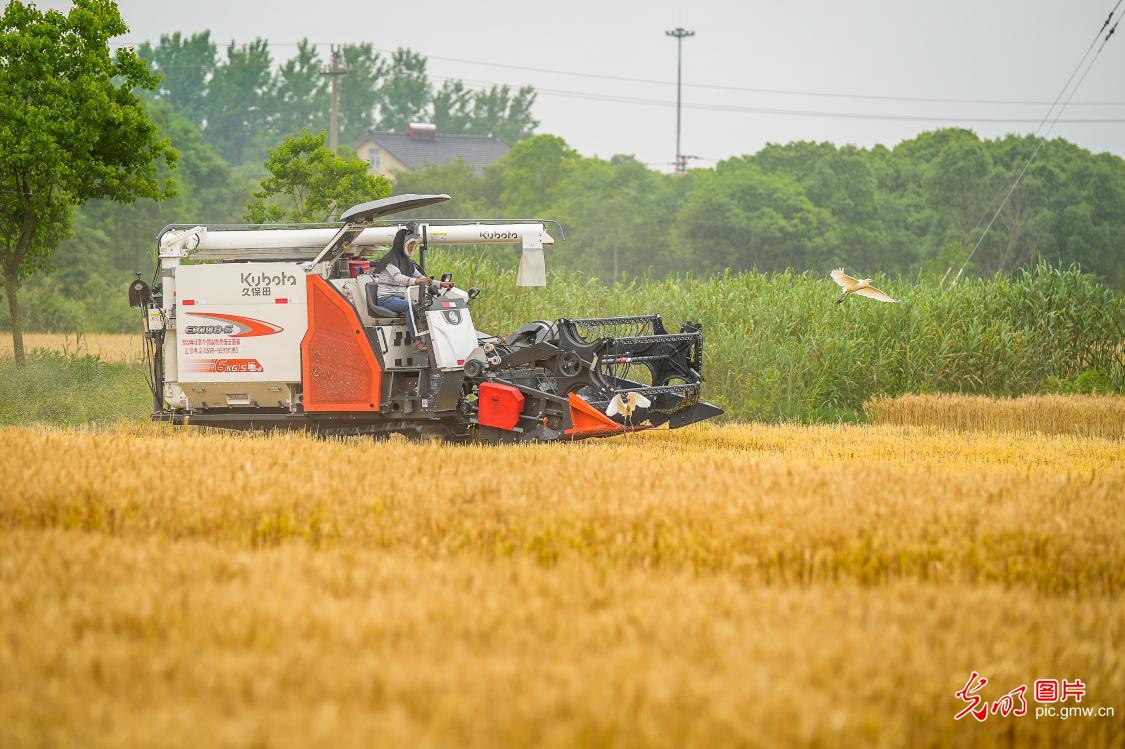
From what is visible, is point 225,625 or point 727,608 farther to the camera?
point 727,608

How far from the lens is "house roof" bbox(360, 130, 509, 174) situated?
74688mm

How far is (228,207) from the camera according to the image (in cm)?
5566

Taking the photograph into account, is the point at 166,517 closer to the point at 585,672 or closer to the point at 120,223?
the point at 585,672

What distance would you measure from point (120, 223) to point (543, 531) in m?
45.1

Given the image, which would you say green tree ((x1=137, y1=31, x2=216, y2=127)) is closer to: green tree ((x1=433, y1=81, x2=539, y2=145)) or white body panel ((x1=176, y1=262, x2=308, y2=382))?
green tree ((x1=433, y1=81, x2=539, y2=145))

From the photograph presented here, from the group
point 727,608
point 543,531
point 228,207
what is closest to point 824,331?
point 543,531

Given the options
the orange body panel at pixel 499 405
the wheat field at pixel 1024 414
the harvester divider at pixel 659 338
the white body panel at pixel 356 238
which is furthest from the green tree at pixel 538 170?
the orange body panel at pixel 499 405

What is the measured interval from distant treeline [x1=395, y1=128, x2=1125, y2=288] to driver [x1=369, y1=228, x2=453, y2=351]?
3081cm

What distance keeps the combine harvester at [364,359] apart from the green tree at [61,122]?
7909mm

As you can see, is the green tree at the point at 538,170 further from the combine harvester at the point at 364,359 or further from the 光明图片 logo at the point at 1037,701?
the 光明图片 logo at the point at 1037,701

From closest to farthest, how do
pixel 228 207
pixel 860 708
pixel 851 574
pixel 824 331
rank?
pixel 860 708 < pixel 851 574 < pixel 824 331 < pixel 228 207

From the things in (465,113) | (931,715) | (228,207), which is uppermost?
(465,113)

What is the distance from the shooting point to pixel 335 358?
1212 centimetres

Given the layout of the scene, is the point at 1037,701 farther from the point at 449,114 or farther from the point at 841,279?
the point at 449,114
